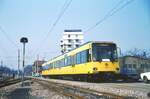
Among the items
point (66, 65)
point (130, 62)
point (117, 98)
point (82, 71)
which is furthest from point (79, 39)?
point (117, 98)

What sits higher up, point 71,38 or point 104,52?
point 71,38

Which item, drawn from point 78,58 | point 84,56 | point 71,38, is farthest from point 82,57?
point 71,38

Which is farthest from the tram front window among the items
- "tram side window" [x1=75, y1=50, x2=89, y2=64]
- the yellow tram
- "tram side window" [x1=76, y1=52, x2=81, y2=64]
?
"tram side window" [x1=76, y1=52, x2=81, y2=64]

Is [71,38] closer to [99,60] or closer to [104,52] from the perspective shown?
[104,52]

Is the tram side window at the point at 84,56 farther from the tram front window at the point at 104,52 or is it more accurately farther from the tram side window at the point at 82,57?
the tram front window at the point at 104,52

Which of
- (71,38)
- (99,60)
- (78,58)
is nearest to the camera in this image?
(99,60)

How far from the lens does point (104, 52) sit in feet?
88.2

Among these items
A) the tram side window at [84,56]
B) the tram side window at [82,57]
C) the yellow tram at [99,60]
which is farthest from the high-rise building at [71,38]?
the yellow tram at [99,60]

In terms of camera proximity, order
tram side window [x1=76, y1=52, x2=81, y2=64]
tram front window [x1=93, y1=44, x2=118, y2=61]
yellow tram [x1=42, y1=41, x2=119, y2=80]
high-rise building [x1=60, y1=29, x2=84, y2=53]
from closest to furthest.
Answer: yellow tram [x1=42, y1=41, x2=119, y2=80] → tram front window [x1=93, y1=44, x2=118, y2=61] → tram side window [x1=76, y1=52, x2=81, y2=64] → high-rise building [x1=60, y1=29, x2=84, y2=53]

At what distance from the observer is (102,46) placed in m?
27.0

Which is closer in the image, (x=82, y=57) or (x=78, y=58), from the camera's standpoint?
(x=82, y=57)

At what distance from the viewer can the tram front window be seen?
87.1ft

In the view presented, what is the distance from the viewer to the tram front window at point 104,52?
2656 centimetres

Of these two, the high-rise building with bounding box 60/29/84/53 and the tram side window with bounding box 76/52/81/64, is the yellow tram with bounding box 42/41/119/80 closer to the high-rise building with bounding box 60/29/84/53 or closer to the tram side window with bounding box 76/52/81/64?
the tram side window with bounding box 76/52/81/64
